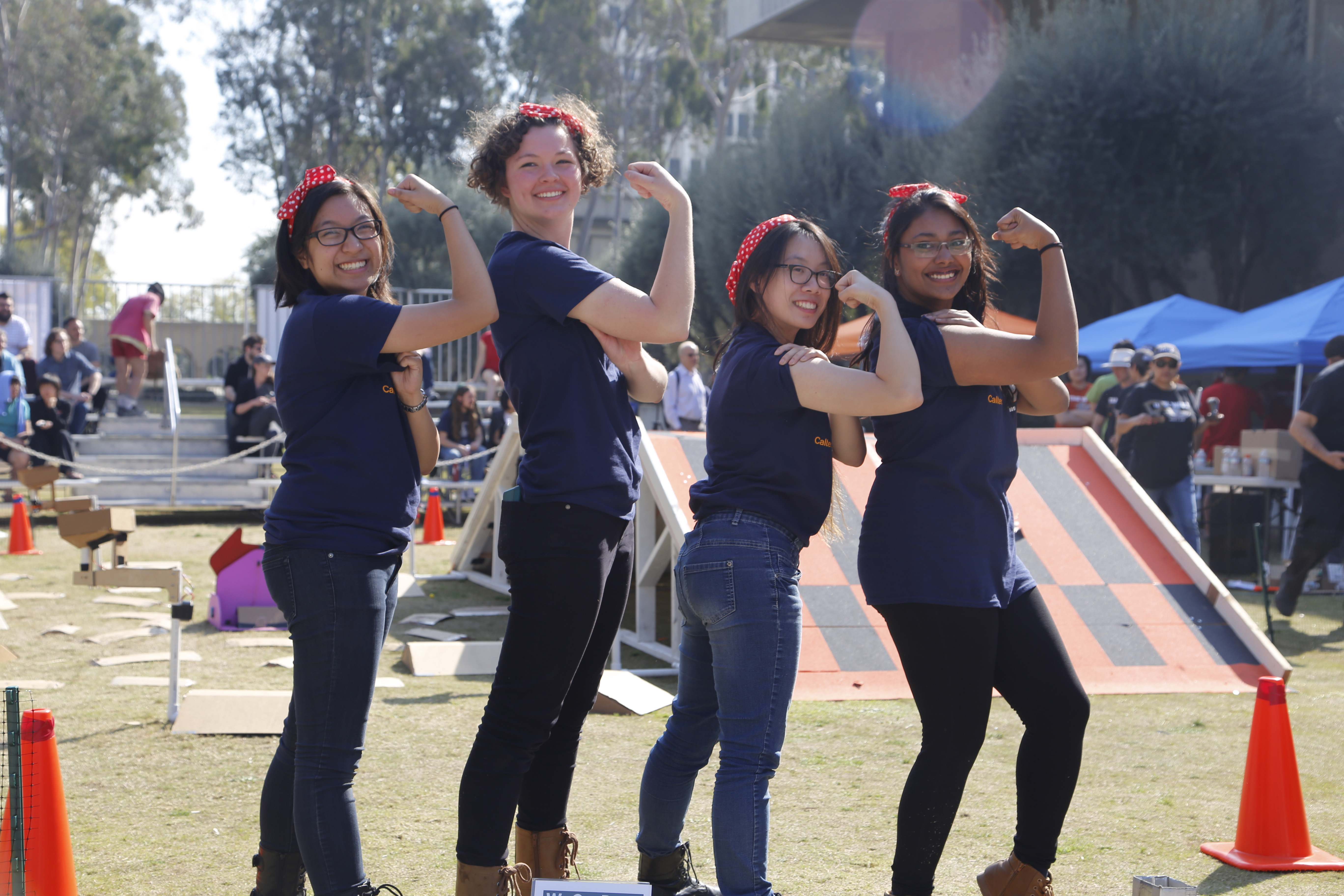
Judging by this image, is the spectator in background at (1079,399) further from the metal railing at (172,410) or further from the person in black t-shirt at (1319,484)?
the metal railing at (172,410)

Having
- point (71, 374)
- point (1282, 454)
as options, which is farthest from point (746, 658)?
point (71, 374)

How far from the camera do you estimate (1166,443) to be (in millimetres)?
9648

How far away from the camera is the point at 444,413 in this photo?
57.7ft

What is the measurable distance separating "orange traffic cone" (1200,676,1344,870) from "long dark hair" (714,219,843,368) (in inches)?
76.2

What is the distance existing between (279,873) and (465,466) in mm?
12679

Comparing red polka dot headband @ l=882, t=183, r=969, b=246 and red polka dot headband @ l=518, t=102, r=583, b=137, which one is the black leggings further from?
red polka dot headband @ l=518, t=102, r=583, b=137

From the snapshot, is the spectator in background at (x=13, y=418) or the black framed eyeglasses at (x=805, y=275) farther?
the spectator in background at (x=13, y=418)

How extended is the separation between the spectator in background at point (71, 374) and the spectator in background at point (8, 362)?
1454 millimetres

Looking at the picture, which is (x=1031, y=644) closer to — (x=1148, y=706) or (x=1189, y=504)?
(x=1148, y=706)

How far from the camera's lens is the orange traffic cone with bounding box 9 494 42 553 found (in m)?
11.6

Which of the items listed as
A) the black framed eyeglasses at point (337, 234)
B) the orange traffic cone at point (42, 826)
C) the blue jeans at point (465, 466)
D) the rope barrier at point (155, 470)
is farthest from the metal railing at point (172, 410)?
the black framed eyeglasses at point (337, 234)

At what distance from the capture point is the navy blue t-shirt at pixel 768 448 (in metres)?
2.91

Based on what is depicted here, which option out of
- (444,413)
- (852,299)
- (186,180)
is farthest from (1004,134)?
(186,180)

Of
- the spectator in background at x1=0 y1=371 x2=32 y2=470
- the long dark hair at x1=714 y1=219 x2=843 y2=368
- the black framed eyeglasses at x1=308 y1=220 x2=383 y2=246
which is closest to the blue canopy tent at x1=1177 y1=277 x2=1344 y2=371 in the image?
the long dark hair at x1=714 y1=219 x2=843 y2=368
